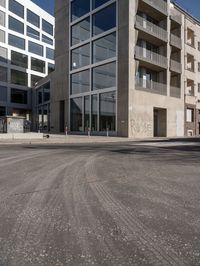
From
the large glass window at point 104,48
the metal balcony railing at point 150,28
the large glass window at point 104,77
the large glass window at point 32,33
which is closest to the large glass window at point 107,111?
the large glass window at point 104,77

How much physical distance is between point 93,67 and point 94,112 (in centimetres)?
564

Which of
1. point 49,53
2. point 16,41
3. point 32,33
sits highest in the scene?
point 32,33

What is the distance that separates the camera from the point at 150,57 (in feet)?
119

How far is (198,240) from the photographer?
3510 millimetres

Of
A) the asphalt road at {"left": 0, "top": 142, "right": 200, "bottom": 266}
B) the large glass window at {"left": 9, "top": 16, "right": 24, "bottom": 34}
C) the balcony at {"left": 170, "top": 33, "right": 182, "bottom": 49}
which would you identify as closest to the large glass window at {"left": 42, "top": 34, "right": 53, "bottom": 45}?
the large glass window at {"left": 9, "top": 16, "right": 24, "bottom": 34}

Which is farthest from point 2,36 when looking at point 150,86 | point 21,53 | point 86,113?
point 150,86

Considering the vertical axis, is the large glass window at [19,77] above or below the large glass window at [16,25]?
below

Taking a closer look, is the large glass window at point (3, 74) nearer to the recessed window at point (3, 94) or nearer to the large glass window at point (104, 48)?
the recessed window at point (3, 94)

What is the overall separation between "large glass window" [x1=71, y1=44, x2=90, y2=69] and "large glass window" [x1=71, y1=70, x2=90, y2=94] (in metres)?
1.17

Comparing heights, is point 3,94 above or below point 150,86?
above

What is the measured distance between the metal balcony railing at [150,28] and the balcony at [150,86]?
5.61 m

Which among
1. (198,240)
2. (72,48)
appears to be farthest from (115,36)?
(198,240)

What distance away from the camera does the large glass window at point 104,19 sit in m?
34.2

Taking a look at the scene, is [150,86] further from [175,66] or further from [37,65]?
[37,65]
